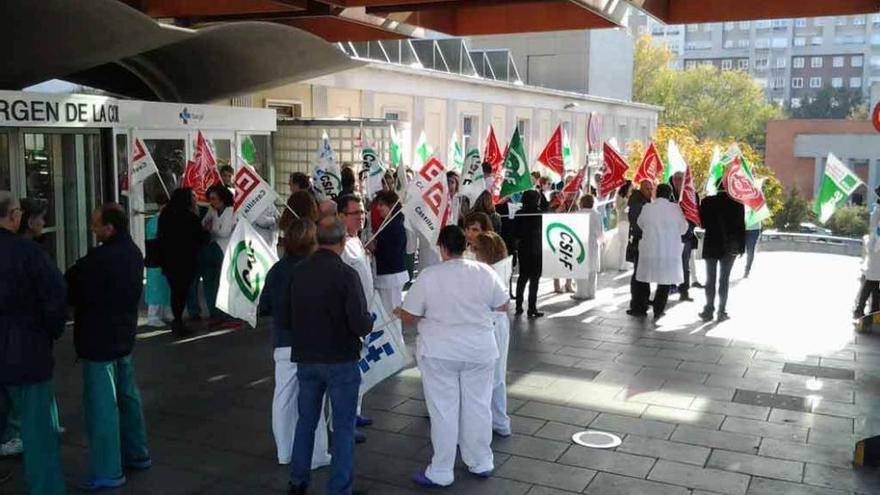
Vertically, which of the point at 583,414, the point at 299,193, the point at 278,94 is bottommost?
the point at 583,414

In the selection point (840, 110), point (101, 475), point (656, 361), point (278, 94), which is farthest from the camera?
point (840, 110)

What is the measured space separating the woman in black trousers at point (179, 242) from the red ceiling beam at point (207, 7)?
4347mm

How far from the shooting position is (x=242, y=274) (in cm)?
766

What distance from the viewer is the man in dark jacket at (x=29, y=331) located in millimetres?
5219

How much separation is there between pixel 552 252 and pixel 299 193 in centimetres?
503

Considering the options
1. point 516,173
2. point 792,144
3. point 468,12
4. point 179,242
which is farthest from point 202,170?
point 792,144

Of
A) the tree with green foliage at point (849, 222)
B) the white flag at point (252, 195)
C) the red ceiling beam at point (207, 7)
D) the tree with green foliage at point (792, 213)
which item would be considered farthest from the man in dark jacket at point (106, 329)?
the tree with green foliage at point (849, 222)

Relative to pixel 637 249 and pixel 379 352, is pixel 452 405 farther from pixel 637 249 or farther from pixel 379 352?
pixel 637 249

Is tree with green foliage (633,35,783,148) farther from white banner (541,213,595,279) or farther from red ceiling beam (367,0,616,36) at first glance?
white banner (541,213,595,279)

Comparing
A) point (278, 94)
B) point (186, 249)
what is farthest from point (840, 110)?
point (186, 249)

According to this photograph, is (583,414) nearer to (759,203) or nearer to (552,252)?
(552,252)

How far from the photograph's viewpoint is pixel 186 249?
10266 millimetres

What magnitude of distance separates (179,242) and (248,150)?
6045 millimetres

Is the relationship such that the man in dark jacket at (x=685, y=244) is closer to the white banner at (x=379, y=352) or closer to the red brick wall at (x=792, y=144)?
the white banner at (x=379, y=352)
